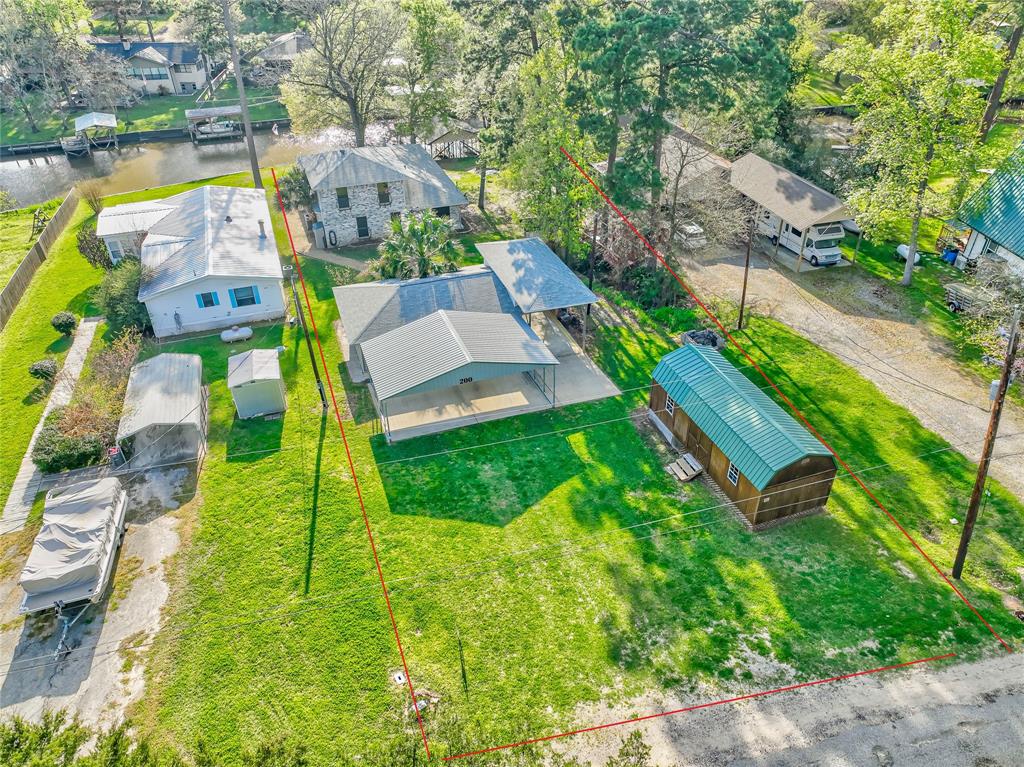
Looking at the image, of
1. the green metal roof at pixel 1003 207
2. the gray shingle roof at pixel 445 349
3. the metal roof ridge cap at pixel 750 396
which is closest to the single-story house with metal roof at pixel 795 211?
the green metal roof at pixel 1003 207

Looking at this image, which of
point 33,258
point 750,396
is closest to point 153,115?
Answer: point 33,258

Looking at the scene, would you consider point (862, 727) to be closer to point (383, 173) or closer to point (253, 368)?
point (253, 368)

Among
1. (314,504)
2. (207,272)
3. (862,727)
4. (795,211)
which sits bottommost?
(862,727)

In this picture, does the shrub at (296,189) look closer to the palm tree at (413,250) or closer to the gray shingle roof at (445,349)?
the palm tree at (413,250)

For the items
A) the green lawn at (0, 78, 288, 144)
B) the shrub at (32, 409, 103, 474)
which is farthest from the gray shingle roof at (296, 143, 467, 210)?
the green lawn at (0, 78, 288, 144)

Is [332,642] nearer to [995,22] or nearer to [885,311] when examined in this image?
[885,311]

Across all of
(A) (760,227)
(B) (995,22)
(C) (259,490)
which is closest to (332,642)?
(C) (259,490)

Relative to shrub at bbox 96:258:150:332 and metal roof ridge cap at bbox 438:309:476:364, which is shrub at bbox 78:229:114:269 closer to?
shrub at bbox 96:258:150:332
